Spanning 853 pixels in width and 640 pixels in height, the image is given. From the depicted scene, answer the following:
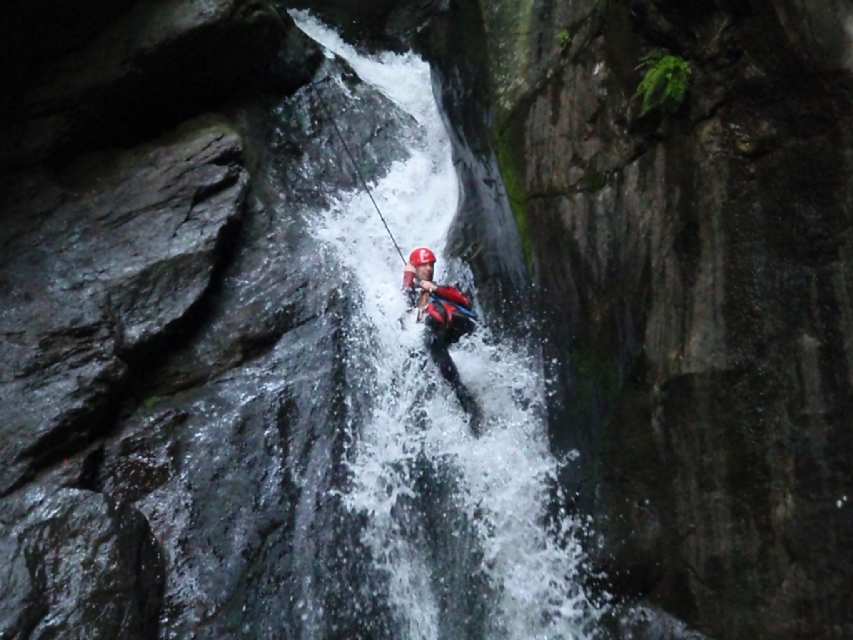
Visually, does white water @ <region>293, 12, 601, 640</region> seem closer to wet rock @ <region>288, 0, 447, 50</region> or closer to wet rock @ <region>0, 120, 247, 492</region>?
wet rock @ <region>0, 120, 247, 492</region>

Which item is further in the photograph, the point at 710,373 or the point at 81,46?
the point at 81,46

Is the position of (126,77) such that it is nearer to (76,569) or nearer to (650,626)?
(76,569)

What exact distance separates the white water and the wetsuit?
0.34 ft

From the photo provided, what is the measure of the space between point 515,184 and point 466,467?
2.85 metres

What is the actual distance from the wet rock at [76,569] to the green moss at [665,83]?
527cm

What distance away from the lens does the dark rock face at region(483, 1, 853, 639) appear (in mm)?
4586

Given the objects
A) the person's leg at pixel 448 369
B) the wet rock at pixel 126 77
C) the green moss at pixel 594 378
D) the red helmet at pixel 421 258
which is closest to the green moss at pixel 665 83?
the green moss at pixel 594 378

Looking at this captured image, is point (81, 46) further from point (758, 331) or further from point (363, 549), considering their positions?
point (758, 331)

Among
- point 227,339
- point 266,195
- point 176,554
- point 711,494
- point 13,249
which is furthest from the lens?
point 266,195

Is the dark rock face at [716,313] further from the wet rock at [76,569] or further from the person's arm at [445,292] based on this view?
the wet rock at [76,569]

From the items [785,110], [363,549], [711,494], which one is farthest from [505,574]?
[785,110]

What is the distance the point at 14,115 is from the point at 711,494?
9010 millimetres

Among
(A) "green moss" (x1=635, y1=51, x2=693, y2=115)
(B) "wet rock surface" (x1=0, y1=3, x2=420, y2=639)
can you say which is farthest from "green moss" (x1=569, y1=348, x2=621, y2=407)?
(B) "wet rock surface" (x1=0, y1=3, x2=420, y2=639)

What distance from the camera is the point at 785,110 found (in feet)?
15.7
